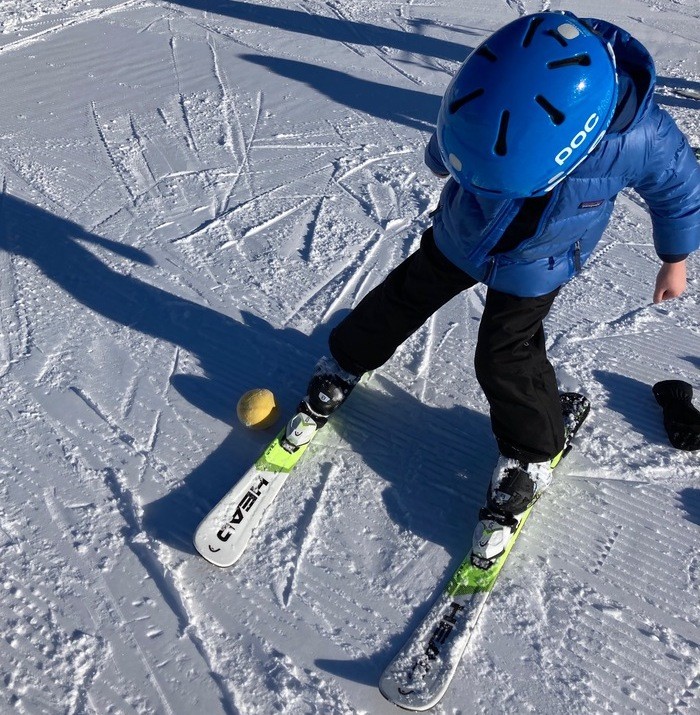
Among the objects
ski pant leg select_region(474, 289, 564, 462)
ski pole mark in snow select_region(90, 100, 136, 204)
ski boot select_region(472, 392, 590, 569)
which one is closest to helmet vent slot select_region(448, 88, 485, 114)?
ski pant leg select_region(474, 289, 564, 462)

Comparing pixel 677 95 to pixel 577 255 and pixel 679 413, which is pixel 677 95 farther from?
pixel 577 255

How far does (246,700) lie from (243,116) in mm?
3363

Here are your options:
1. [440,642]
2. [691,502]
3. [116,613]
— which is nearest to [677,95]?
[691,502]

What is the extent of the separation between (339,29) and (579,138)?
4134 mm

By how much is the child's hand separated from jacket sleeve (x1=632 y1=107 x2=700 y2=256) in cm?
6

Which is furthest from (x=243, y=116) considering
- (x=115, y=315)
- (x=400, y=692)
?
→ (x=400, y=692)

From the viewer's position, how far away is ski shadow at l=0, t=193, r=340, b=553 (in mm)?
2469

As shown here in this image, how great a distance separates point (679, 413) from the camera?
2.69m

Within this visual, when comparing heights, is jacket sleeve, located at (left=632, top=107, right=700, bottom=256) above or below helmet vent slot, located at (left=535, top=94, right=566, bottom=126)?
below

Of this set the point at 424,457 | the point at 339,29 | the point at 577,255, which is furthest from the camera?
the point at 339,29

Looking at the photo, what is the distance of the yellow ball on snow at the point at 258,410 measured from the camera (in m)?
2.62

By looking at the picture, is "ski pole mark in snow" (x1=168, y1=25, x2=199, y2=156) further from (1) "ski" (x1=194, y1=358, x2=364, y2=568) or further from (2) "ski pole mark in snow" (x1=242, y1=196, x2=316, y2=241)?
(1) "ski" (x1=194, y1=358, x2=364, y2=568)

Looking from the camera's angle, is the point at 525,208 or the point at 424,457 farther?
the point at 424,457

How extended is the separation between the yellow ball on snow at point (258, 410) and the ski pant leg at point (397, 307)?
0.27m
